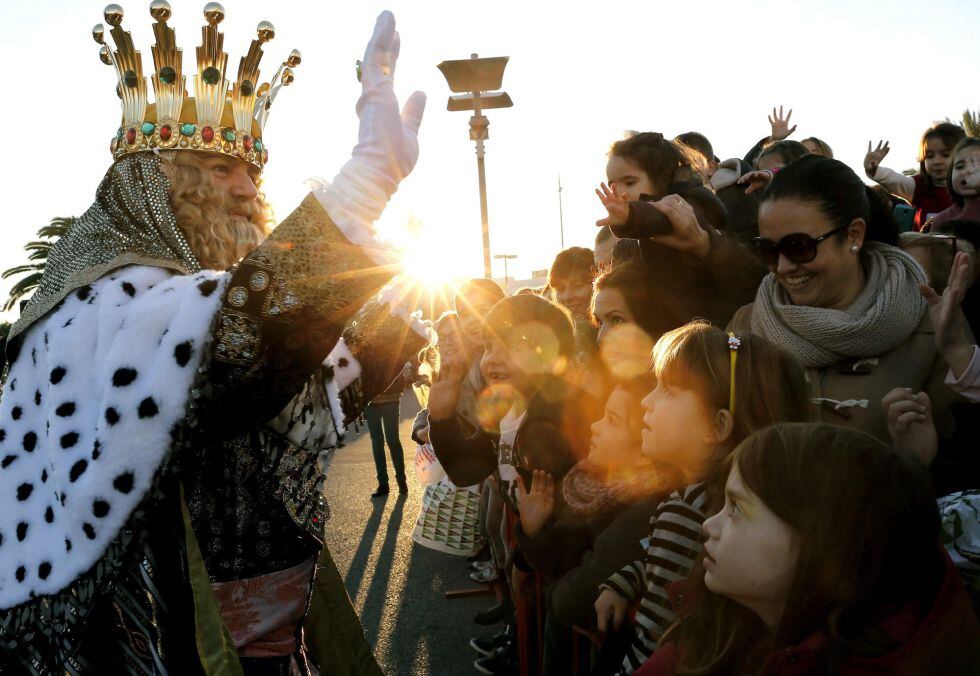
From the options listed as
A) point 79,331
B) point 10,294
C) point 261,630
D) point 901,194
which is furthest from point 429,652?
point 10,294

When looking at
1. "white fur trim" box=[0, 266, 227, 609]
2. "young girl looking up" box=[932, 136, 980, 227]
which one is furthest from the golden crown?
"young girl looking up" box=[932, 136, 980, 227]

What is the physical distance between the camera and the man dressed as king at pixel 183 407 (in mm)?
1522

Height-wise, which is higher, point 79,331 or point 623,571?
point 79,331

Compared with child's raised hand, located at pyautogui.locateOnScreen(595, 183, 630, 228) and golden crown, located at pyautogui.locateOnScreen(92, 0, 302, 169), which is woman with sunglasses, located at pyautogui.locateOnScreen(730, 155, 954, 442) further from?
golden crown, located at pyautogui.locateOnScreen(92, 0, 302, 169)

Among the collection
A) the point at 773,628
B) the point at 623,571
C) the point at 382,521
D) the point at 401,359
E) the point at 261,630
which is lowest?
the point at 382,521

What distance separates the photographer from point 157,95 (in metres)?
2.14

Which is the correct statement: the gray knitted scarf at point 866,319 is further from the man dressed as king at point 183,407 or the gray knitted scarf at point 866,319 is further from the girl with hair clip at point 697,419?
the man dressed as king at point 183,407

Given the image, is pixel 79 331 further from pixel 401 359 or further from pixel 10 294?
pixel 10 294

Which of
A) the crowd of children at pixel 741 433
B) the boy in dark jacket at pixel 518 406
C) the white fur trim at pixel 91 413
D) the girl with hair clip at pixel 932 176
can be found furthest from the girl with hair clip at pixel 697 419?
the girl with hair clip at pixel 932 176

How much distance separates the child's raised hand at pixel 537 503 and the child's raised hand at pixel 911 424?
48.3 inches

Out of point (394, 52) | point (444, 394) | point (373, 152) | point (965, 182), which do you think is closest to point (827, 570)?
point (373, 152)

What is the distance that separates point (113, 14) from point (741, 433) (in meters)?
2.16

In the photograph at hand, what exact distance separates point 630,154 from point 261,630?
2.39 metres

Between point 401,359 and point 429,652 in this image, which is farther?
point 429,652
